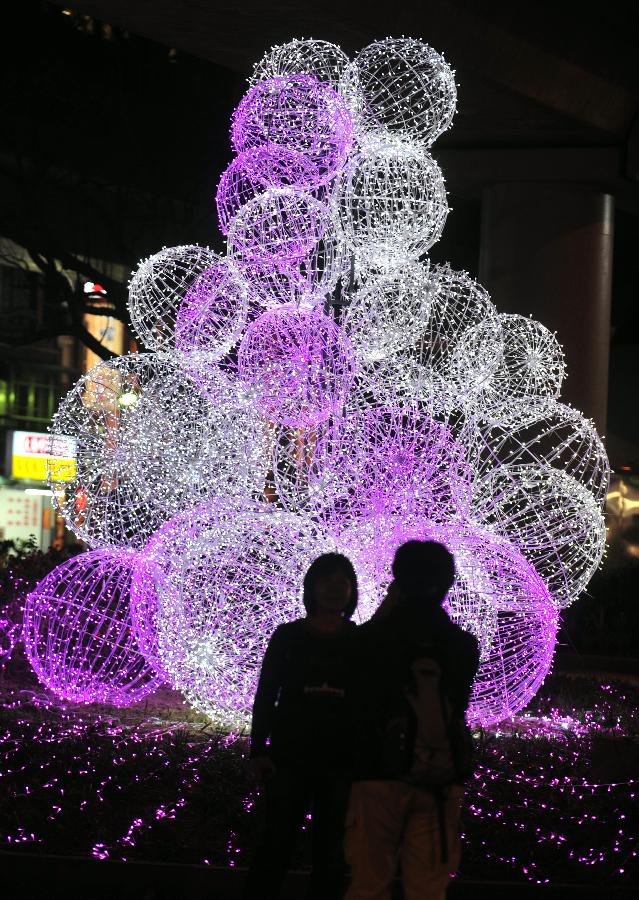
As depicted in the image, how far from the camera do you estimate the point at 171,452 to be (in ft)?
21.3

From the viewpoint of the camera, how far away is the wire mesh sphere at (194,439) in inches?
252

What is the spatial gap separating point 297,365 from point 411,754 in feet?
9.81

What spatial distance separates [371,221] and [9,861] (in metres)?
3.47

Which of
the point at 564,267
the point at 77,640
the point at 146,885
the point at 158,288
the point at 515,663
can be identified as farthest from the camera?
the point at 564,267

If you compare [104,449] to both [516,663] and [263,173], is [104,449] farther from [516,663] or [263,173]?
[516,663]

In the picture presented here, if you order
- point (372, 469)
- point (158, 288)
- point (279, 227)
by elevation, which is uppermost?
point (279, 227)

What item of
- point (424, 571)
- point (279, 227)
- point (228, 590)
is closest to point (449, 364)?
point (279, 227)

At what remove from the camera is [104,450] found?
6.71 metres

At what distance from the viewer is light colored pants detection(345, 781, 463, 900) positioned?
361cm

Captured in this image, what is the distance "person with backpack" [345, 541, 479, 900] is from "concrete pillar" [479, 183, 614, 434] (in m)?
10.3

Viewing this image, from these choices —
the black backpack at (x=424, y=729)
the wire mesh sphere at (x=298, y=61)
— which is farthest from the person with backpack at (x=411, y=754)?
the wire mesh sphere at (x=298, y=61)

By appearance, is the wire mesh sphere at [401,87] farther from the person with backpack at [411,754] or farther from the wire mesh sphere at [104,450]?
the person with backpack at [411,754]

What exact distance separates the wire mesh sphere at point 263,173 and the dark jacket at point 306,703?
125 inches

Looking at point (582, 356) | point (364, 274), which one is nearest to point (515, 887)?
point (364, 274)
